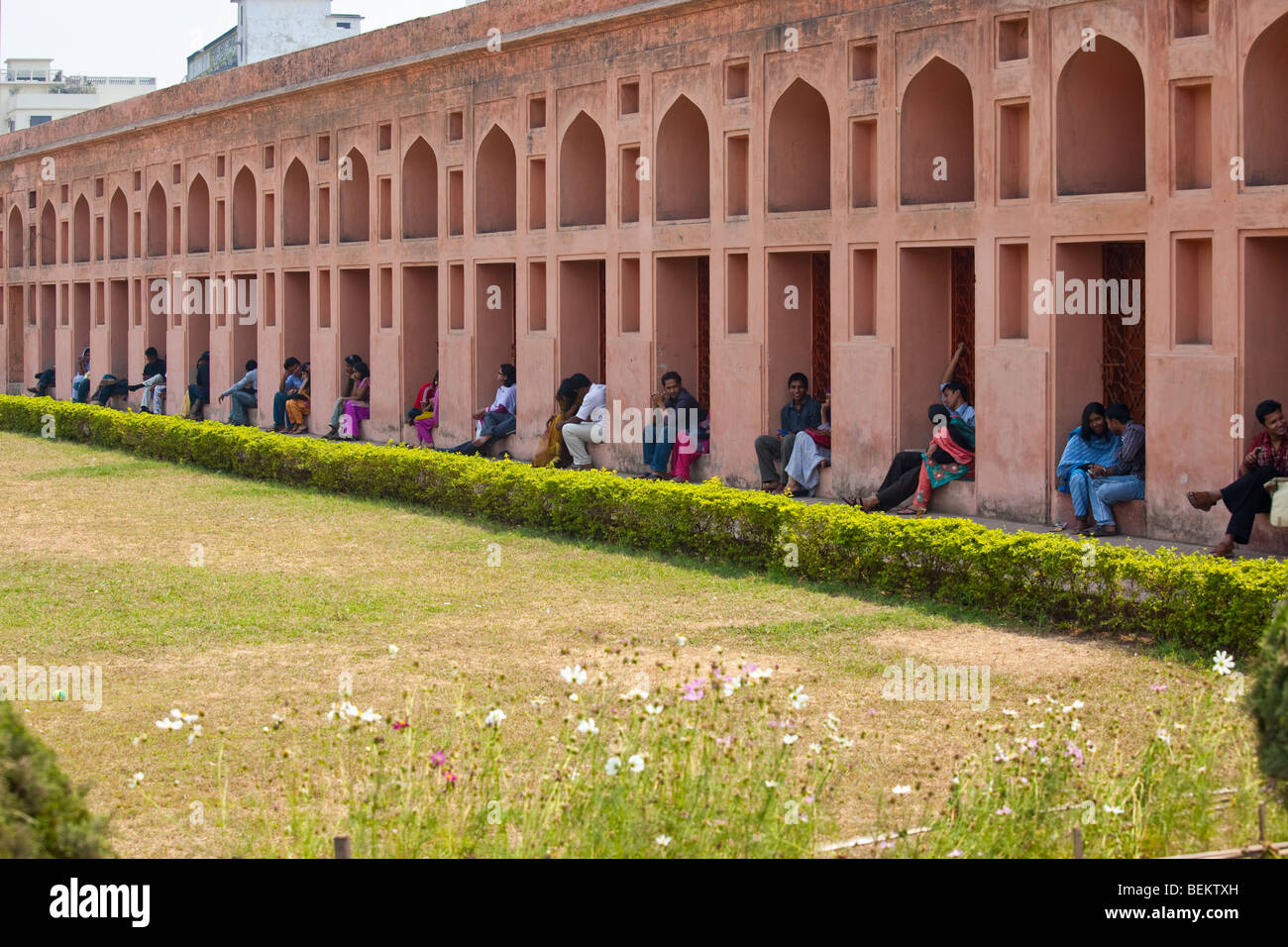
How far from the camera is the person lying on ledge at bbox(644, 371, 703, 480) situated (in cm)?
1438

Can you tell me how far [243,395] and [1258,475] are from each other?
49.2 feet

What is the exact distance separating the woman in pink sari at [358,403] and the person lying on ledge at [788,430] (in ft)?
23.3

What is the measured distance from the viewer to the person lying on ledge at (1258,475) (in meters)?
9.60

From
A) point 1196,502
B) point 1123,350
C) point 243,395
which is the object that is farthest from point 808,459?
point 243,395

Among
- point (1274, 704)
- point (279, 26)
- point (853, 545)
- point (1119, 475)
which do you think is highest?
point (279, 26)

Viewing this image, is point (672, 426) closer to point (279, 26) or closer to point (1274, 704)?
point (1274, 704)

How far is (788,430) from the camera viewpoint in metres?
13.5

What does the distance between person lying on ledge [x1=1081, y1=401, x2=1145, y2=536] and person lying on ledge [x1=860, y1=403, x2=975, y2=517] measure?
1.22 m

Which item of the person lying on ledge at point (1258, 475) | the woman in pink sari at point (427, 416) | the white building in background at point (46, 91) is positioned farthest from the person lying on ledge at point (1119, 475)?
the white building in background at point (46, 91)

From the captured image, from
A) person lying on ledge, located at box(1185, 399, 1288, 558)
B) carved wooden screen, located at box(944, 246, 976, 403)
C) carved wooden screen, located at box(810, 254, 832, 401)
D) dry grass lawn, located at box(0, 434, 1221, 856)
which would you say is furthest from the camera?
carved wooden screen, located at box(810, 254, 832, 401)

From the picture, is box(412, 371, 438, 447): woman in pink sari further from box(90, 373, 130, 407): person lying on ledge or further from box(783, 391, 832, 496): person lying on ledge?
box(90, 373, 130, 407): person lying on ledge

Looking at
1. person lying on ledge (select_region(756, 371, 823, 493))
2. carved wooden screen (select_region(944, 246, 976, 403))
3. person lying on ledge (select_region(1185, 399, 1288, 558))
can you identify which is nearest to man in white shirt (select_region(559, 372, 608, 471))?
person lying on ledge (select_region(756, 371, 823, 493))
